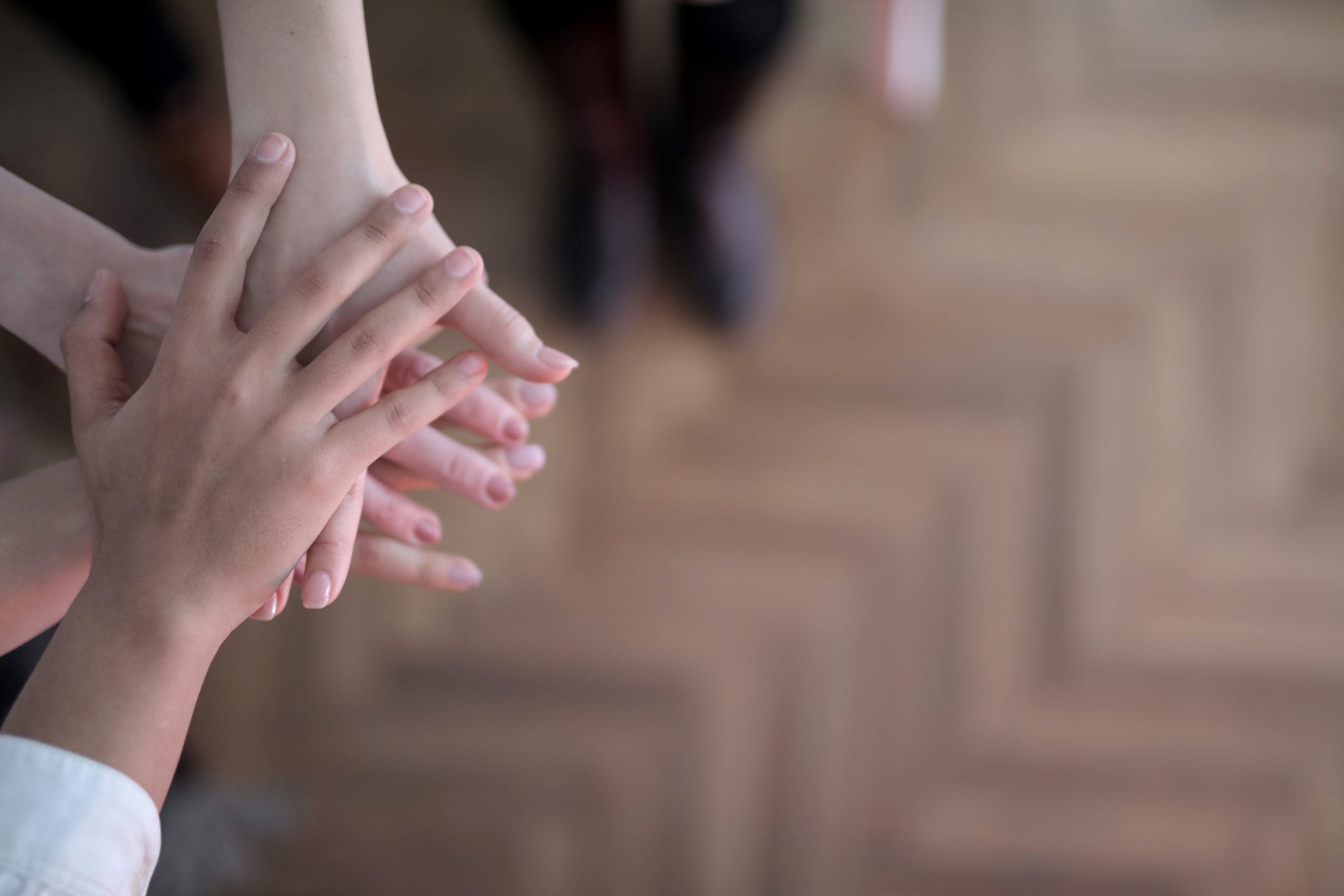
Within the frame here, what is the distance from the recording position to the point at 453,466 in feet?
2.04

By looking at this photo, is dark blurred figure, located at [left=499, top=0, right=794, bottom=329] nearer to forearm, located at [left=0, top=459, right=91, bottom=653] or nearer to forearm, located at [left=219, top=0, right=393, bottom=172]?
forearm, located at [left=219, top=0, right=393, bottom=172]

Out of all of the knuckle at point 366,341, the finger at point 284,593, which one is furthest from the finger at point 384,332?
the finger at point 284,593

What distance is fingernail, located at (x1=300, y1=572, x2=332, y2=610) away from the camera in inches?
19.3

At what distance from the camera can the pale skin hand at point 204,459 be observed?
16.4 inches

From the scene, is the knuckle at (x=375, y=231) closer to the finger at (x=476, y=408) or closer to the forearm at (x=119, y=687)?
the finger at (x=476, y=408)

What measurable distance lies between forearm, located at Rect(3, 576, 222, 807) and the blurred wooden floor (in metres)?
0.69

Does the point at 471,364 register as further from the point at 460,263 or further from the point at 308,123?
the point at 308,123

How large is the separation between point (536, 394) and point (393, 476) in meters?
0.12

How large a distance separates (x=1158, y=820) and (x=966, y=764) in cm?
24

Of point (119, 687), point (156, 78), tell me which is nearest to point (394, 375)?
point (119, 687)

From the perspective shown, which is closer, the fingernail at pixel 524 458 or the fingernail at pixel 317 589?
the fingernail at pixel 317 589

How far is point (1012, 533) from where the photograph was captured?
1151 millimetres

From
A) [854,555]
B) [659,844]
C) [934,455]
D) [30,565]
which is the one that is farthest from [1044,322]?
[30,565]

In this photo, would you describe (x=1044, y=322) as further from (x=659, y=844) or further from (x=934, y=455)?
(x=659, y=844)
